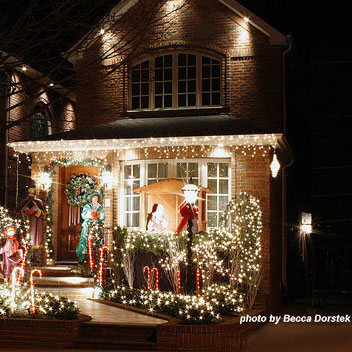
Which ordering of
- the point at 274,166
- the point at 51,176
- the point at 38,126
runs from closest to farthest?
the point at 274,166
the point at 51,176
the point at 38,126

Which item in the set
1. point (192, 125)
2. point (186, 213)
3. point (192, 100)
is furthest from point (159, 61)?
point (186, 213)

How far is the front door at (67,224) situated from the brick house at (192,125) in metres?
0.03

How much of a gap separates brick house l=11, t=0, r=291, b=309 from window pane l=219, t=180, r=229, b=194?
25 millimetres

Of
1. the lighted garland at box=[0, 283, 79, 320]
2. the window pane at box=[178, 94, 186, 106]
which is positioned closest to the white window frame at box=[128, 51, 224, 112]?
the window pane at box=[178, 94, 186, 106]

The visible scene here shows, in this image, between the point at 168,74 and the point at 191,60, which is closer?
the point at 191,60

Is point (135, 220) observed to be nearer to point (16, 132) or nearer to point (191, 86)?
Result: point (191, 86)

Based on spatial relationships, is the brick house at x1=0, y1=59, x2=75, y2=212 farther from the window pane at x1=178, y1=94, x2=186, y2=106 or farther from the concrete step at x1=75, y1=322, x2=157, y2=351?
the concrete step at x1=75, y1=322, x2=157, y2=351

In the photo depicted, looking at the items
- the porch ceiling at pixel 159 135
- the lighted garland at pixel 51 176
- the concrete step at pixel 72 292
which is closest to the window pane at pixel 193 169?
the porch ceiling at pixel 159 135

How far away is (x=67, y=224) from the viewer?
17750 mm

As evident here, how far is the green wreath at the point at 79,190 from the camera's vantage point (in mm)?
17422

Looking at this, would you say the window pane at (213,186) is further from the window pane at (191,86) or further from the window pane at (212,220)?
the window pane at (191,86)

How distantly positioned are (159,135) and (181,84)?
2686 mm

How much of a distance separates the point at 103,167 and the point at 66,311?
5.66 meters

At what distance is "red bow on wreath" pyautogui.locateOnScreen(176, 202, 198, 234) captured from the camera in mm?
13532
